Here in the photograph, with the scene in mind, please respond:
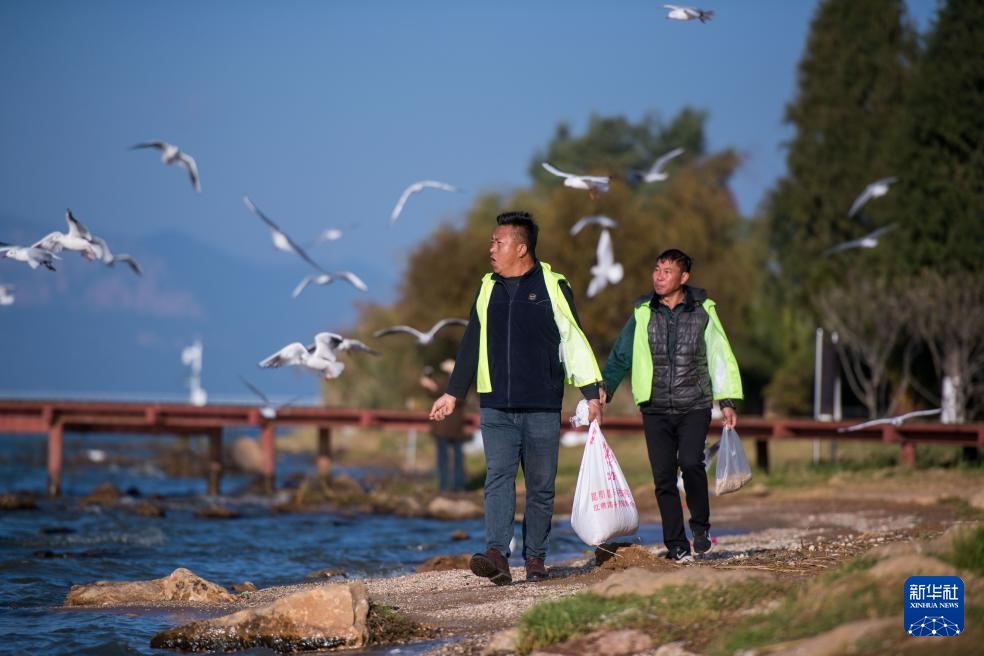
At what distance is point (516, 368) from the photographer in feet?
25.4

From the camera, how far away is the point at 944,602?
17.9 ft

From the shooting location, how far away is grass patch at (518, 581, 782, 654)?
19.7 ft

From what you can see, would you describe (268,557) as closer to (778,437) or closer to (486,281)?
(486,281)

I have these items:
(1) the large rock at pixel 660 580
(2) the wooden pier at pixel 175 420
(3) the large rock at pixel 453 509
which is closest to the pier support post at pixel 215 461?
(2) the wooden pier at pixel 175 420

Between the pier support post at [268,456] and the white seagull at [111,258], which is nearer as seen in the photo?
the white seagull at [111,258]

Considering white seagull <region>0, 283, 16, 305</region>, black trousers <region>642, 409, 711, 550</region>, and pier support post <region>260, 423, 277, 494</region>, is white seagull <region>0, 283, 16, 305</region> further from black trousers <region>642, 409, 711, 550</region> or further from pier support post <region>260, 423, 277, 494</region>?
pier support post <region>260, 423, 277, 494</region>

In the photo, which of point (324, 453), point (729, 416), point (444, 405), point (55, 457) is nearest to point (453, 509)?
point (324, 453)

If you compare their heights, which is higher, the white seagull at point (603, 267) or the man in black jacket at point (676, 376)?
the white seagull at point (603, 267)

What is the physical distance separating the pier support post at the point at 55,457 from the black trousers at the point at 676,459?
18.3 m

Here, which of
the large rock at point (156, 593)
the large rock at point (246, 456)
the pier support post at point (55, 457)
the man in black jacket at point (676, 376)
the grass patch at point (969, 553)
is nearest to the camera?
the grass patch at point (969, 553)

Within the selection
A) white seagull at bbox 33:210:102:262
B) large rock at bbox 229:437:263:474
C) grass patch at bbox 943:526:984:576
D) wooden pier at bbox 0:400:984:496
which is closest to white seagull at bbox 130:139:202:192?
white seagull at bbox 33:210:102:262

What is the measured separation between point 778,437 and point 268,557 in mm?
11217

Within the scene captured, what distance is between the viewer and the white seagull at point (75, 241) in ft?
35.7

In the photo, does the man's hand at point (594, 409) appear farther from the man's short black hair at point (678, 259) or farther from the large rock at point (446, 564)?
the large rock at point (446, 564)
